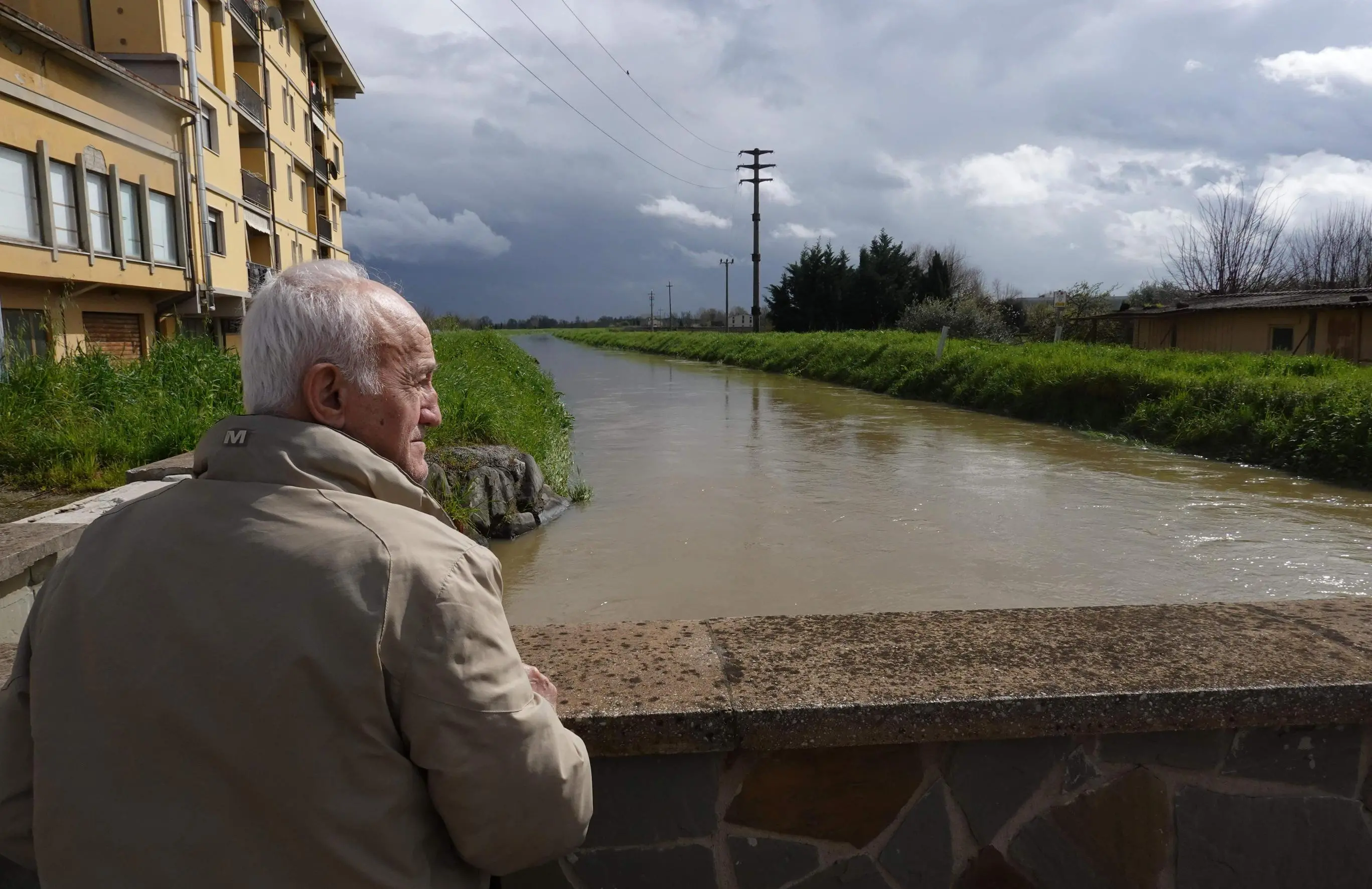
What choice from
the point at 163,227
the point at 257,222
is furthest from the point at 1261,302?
the point at 257,222

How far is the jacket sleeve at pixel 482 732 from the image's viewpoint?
1.15 m

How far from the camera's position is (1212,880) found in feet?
6.26

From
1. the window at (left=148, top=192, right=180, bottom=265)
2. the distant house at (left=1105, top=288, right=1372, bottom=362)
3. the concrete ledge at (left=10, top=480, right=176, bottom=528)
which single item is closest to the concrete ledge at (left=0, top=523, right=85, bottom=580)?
the concrete ledge at (left=10, top=480, right=176, bottom=528)

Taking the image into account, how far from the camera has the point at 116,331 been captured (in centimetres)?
1449

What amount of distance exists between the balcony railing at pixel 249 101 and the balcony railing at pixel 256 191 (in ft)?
4.29

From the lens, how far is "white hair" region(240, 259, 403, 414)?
135 cm

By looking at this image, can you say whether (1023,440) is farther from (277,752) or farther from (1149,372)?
(277,752)

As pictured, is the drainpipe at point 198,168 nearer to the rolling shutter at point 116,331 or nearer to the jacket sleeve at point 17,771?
the rolling shutter at point 116,331

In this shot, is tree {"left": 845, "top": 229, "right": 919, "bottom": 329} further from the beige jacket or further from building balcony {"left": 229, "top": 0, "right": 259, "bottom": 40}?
the beige jacket

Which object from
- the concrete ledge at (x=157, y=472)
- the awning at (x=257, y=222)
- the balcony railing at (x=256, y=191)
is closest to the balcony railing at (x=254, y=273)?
the awning at (x=257, y=222)

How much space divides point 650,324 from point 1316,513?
10628 centimetres

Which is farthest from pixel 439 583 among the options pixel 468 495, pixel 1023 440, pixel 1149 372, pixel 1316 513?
pixel 1149 372

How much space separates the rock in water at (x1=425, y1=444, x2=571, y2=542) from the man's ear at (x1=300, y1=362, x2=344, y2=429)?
600cm

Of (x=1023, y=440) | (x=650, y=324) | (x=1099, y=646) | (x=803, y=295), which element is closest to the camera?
(x=1099, y=646)
